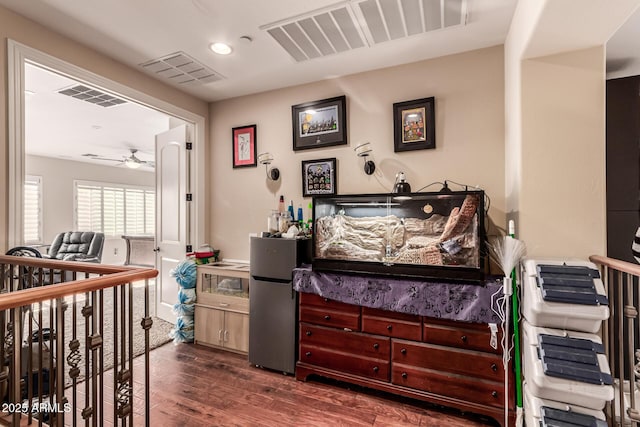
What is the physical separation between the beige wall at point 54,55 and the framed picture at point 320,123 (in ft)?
4.61

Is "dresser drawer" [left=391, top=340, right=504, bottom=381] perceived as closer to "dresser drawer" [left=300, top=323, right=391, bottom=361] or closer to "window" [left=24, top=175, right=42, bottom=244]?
"dresser drawer" [left=300, top=323, right=391, bottom=361]

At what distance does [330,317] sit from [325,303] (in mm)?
115

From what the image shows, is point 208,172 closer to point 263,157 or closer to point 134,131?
point 263,157

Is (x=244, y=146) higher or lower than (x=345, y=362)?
higher

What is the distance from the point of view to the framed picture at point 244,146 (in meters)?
3.54

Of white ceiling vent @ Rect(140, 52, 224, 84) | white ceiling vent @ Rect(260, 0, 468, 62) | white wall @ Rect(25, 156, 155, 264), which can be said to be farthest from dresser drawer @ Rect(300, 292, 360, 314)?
white wall @ Rect(25, 156, 155, 264)

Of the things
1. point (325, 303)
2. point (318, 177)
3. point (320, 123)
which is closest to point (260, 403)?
point (325, 303)

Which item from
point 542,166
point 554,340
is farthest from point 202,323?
point 542,166

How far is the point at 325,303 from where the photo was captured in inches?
99.7

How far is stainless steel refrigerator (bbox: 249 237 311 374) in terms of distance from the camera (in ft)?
8.74

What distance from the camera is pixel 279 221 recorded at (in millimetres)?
3035

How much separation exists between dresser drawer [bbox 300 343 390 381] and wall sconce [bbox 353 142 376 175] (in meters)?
1.59

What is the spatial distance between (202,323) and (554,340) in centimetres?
295

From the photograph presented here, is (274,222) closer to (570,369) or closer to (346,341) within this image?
(346,341)
